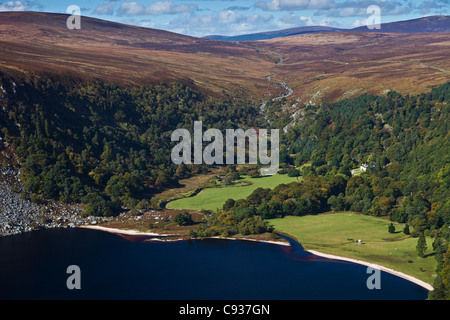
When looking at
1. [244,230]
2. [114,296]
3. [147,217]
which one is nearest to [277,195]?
[244,230]

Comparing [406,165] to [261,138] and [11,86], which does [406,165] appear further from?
[11,86]

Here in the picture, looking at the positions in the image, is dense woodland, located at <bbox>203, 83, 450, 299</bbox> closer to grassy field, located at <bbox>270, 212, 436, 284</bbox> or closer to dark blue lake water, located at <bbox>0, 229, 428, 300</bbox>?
grassy field, located at <bbox>270, 212, 436, 284</bbox>

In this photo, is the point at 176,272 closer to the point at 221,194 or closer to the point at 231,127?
the point at 221,194

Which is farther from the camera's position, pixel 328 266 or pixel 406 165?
pixel 406 165

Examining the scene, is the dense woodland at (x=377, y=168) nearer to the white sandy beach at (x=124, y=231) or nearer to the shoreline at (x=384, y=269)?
the shoreline at (x=384, y=269)

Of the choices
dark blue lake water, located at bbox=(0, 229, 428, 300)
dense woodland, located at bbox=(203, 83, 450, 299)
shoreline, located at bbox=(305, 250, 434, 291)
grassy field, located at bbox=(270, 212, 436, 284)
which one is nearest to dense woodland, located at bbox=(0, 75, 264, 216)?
dark blue lake water, located at bbox=(0, 229, 428, 300)

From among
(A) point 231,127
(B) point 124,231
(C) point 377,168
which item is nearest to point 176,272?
(B) point 124,231
